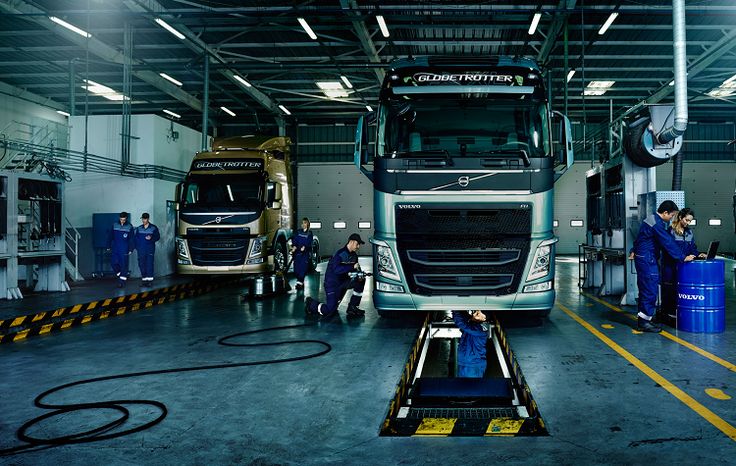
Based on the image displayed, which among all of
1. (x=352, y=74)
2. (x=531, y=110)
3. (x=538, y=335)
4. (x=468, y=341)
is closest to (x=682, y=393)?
(x=468, y=341)

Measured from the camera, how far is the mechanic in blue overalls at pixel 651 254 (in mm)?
Result: 7312

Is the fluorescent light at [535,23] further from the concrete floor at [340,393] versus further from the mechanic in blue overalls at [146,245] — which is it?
the mechanic in blue overalls at [146,245]

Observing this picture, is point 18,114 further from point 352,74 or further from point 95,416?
point 95,416

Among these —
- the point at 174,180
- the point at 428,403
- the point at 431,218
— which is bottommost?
the point at 428,403

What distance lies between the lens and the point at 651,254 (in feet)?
24.4

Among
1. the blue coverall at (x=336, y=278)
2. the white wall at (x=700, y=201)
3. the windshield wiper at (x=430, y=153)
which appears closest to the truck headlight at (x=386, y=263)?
the windshield wiper at (x=430, y=153)

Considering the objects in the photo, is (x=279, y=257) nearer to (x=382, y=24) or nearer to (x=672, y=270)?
(x=382, y=24)

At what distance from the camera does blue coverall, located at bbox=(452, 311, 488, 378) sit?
19.2ft

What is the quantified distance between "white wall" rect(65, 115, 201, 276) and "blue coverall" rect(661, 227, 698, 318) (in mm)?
11971

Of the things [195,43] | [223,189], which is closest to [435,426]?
[223,189]

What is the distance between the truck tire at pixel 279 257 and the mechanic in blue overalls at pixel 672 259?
27.0ft

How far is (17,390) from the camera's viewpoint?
16.6 feet

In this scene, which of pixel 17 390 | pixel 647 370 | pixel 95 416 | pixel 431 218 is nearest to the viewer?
pixel 95 416

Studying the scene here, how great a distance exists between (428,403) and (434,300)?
2.00 m
